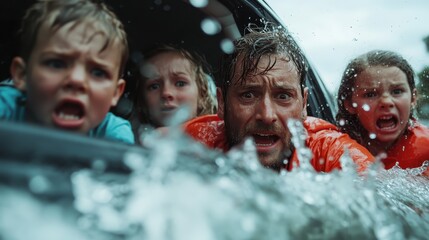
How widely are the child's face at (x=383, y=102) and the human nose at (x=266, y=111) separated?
2.79ft

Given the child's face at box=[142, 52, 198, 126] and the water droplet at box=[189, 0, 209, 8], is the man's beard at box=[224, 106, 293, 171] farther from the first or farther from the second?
the water droplet at box=[189, 0, 209, 8]

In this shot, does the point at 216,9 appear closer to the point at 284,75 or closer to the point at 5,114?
the point at 284,75

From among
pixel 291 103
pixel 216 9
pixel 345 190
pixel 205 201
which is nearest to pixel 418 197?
pixel 345 190

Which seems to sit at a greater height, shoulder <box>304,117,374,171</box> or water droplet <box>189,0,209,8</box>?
water droplet <box>189,0,209,8</box>

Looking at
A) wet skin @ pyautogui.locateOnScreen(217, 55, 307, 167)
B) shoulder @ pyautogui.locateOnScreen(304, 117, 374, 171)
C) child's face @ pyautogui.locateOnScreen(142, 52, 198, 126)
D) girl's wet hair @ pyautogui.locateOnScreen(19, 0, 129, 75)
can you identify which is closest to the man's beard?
wet skin @ pyautogui.locateOnScreen(217, 55, 307, 167)

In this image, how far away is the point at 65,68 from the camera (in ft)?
4.98

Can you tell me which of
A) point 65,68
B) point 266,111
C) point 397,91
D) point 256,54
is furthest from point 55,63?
point 397,91

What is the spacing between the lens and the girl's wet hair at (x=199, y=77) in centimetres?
312

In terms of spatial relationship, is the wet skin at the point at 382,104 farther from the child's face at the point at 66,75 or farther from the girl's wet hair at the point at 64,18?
the child's face at the point at 66,75

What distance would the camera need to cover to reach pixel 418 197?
6.06 feet

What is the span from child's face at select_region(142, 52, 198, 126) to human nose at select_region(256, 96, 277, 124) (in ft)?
1.92

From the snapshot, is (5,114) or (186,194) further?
(5,114)

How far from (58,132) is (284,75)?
1673mm

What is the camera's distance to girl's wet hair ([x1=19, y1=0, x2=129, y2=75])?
59.9 inches
